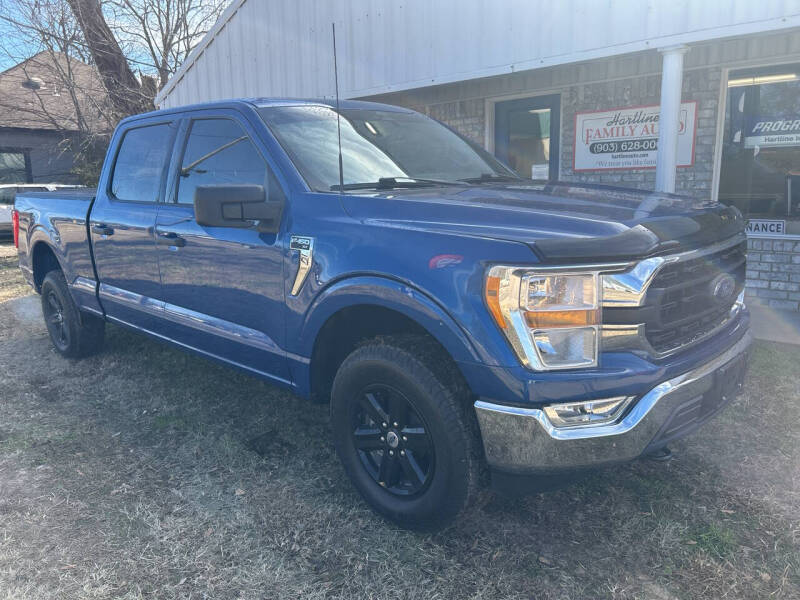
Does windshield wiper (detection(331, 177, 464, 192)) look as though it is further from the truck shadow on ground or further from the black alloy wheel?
the truck shadow on ground

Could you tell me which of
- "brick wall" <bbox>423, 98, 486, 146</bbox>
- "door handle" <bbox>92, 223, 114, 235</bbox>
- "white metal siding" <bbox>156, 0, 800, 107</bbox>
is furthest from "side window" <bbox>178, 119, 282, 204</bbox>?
"brick wall" <bbox>423, 98, 486, 146</bbox>

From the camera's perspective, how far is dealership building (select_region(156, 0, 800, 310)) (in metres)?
5.71

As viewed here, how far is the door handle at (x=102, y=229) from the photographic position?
420cm

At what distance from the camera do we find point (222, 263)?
10.6ft

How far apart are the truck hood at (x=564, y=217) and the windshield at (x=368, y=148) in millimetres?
277

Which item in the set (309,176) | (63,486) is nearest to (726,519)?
(309,176)

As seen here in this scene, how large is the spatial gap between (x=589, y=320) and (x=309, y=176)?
1.52m

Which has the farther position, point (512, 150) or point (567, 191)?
point (512, 150)

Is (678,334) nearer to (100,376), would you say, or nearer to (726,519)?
(726,519)

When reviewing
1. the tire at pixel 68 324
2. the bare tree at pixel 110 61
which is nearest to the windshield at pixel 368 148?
the tire at pixel 68 324

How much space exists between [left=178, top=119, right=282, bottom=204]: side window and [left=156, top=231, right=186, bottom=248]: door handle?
0.68ft

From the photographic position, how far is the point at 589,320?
212 centimetres

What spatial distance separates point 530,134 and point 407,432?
6.46 metres

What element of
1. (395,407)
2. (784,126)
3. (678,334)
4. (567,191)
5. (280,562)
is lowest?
(280,562)
